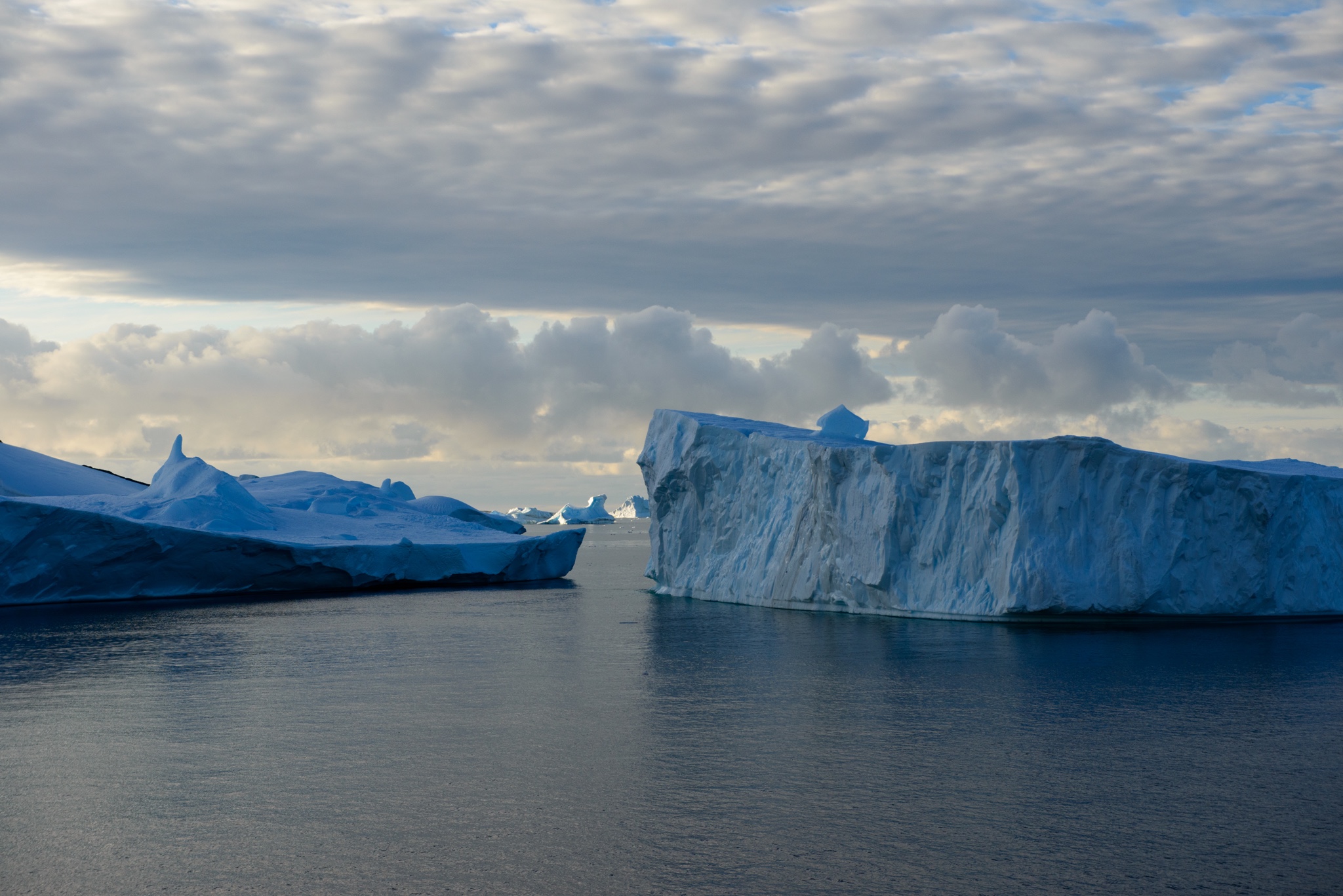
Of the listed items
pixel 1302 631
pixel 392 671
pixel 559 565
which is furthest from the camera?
pixel 559 565

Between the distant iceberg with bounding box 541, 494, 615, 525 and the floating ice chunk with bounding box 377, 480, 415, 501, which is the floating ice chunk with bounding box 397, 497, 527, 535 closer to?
the floating ice chunk with bounding box 377, 480, 415, 501

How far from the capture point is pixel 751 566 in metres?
24.8

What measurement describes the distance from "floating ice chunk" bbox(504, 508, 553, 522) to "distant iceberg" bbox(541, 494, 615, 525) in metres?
17.9

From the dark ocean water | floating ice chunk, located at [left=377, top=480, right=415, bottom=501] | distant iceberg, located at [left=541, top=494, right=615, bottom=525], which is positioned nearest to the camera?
the dark ocean water

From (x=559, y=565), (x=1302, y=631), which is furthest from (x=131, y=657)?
(x=559, y=565)

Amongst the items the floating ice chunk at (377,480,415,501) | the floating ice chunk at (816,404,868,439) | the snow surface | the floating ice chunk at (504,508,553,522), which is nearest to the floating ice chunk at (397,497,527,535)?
the floating ice chunk at (377,480,415,501)

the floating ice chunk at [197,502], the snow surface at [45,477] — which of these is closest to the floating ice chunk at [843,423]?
the floating ice chunk at [197,502]

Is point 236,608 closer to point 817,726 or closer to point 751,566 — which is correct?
point 751,566

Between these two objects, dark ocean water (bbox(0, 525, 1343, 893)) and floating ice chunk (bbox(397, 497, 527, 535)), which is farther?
floating ice chunk (bbox(397, 497, 527, 535))

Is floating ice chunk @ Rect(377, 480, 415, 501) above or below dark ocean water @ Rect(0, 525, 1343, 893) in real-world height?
above

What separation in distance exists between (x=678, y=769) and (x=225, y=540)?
23.1 meters

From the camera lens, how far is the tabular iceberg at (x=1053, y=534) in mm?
19438

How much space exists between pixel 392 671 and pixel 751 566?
39.0ft

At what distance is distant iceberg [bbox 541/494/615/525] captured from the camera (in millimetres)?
110000
